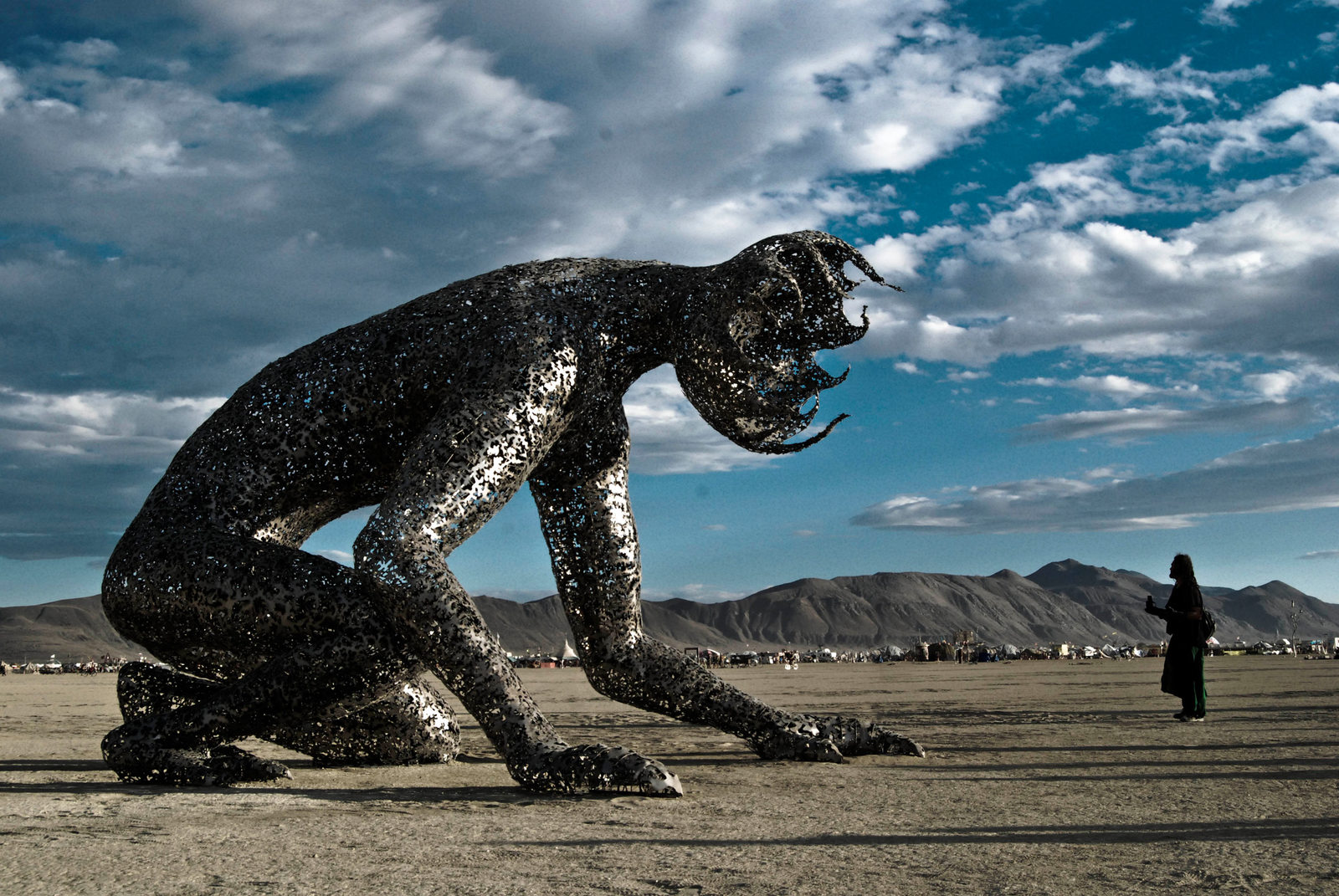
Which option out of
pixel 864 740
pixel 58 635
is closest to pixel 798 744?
pixel 864 740

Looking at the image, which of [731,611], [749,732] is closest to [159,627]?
[749,732]

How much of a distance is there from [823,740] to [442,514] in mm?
2197

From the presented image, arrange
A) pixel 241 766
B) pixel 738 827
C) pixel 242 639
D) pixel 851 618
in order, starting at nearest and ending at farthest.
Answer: pixel 738 827 → pixel 242 639 → pixel 241 766 → pixel 851 618

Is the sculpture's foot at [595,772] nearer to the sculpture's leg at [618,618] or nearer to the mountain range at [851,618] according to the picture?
the sculpture's leg at [618,618]

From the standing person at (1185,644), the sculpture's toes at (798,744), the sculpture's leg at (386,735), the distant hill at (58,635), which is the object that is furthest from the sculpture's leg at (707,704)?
the distant hill at (58,635)

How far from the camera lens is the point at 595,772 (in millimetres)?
3854

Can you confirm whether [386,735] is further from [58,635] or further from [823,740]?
[58,635]

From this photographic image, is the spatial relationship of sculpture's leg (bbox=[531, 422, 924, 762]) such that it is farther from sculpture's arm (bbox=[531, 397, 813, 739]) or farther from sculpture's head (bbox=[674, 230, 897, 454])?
sculpture's head (bbox=[674, 230, 897, 454])

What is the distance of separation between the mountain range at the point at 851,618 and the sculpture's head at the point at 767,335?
118820mm

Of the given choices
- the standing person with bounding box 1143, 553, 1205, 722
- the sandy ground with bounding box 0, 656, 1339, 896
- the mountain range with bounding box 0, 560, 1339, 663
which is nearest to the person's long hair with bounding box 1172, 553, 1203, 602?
the standing person with bounding box 1143, 553, 1205, 722

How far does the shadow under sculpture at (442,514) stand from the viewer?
4113 mm

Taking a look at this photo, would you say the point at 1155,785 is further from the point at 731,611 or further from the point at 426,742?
the point at 731,611

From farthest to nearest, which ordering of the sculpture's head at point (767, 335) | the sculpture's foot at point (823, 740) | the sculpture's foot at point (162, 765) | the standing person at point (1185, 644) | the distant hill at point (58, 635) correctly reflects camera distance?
the distant hill at point (58, 635)
the standing person at point (1185, 644)
the sculpture's foot at point (823, 740)
the sculpture's head at point (767, 335)
the sculpture's foot at point (162, 765)

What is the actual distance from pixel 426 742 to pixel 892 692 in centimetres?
1114
